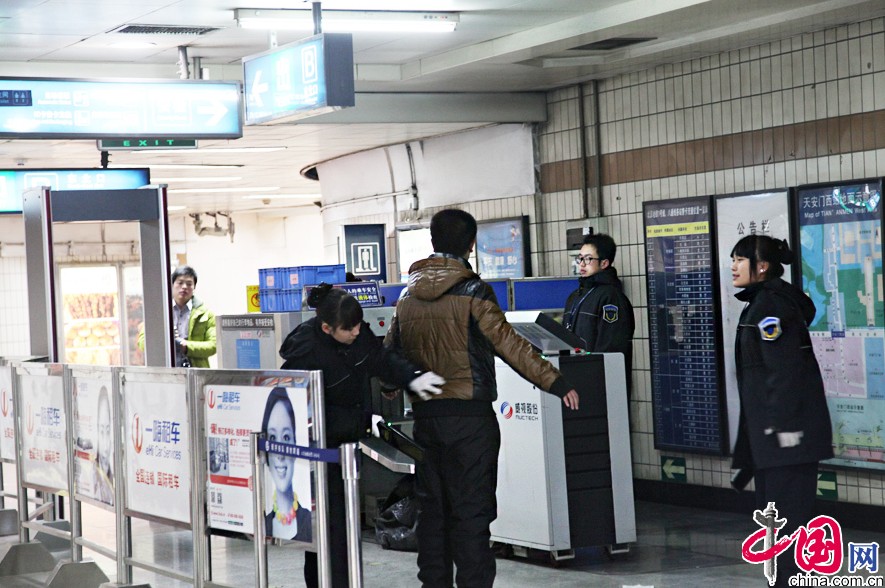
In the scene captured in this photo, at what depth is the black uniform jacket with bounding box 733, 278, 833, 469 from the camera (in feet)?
16.3

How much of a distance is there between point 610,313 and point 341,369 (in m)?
3.16

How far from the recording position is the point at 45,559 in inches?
277

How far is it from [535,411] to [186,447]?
2064mm

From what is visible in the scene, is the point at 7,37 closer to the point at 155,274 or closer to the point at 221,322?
the point at 155,274

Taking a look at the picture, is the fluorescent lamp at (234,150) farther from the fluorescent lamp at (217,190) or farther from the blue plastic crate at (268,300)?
the fluorescent lamp at (217,190)

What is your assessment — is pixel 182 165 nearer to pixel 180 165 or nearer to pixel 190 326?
pixel 180 165

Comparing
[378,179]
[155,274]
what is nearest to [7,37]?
[155,274]

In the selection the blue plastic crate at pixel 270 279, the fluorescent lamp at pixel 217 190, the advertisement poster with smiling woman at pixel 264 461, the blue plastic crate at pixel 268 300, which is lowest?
the advertisement poster with smiling woman at pixel 264 461

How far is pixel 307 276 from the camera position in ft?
25.2

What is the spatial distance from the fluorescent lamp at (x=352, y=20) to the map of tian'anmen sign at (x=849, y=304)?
96.5 inches

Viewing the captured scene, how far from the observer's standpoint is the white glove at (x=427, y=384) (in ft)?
16.5

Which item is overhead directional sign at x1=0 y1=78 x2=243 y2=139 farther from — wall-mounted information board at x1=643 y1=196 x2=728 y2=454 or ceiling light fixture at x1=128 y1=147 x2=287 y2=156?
ceiling light fixture at x1=128 y1=147 x2=287 y2=156

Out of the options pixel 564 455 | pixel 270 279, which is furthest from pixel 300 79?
pixel 564 455

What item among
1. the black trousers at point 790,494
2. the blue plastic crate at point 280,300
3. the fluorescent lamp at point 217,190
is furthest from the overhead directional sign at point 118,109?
the fluorescent lamp at point 217,190
